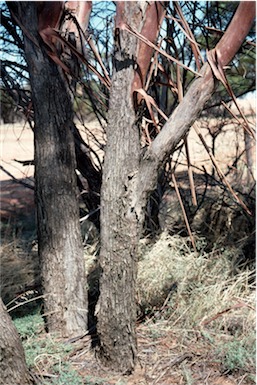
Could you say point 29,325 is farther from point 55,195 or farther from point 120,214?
point 120,214

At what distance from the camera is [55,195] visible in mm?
3719

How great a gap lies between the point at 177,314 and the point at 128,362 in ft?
2.62

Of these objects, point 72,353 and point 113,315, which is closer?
point 113,315

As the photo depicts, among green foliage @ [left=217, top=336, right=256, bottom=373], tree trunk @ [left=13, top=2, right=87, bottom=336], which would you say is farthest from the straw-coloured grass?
tree trunk @ [left=13, top=2, right=87, bottom=336]

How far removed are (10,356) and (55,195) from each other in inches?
44.2

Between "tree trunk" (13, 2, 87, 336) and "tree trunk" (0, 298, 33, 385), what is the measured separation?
0.78m

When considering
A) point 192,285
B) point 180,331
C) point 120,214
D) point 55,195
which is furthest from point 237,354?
point 55,195

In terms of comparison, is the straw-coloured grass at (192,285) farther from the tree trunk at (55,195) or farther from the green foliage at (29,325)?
the green foliage at (29,325)

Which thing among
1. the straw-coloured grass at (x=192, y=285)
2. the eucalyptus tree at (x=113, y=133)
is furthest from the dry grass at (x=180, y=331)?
the eucalyptus tree at (x=113, y=133)

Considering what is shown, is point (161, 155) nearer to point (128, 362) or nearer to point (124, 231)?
point (124, 231)

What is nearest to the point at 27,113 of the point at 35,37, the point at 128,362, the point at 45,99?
the point at 45,99

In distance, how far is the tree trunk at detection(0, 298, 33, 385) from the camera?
9.71 ft

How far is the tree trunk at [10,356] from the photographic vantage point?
296 cm

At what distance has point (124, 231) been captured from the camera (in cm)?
318
